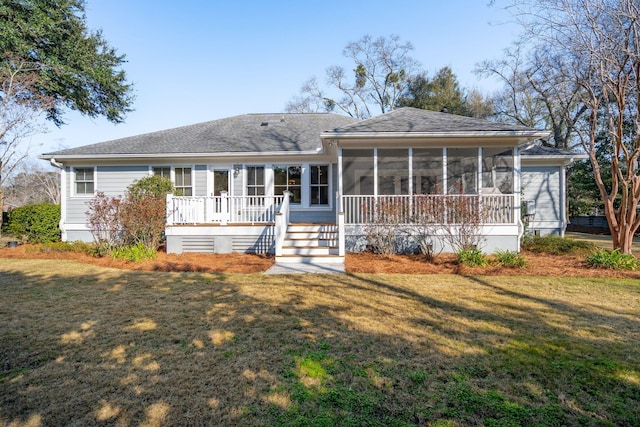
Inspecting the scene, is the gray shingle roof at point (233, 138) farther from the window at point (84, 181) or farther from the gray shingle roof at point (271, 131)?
the window at point (84, 181)

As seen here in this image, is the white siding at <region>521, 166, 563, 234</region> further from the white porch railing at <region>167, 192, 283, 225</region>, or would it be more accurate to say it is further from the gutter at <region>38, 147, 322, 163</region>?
the white porch railing at <region>167, 192, 283, 225</region>

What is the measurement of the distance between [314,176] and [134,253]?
246 inches

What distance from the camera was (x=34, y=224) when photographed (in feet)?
38.4

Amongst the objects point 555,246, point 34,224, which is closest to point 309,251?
point 555,246

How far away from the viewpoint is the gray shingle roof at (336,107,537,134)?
31.7 feet

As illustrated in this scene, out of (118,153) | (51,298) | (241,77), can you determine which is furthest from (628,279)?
(241,77)

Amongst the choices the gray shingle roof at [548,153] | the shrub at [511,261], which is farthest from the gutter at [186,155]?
the gray shingle roof at [548,153]

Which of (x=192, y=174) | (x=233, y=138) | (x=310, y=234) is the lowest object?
(x=310, y=234)

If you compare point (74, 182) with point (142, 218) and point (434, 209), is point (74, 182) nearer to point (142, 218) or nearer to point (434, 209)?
point (142, 218)

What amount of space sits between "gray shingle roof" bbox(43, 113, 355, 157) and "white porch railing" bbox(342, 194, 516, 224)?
11.2 feet

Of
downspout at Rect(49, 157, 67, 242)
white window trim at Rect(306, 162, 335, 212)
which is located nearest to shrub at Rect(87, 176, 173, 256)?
downspout at Rect(49, 157, 67, 242)

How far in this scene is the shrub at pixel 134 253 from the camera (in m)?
8.62

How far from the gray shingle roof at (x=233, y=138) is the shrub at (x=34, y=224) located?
82.0 inches

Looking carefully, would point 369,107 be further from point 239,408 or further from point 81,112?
point 239,408
